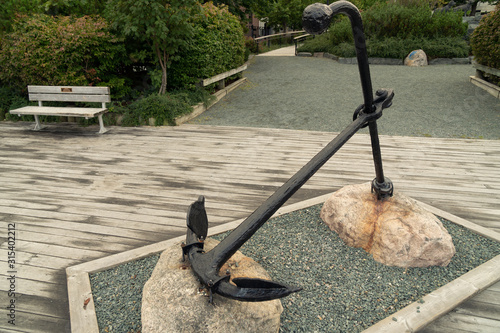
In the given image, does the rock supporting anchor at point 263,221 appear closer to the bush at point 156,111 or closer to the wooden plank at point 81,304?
the wooden plank at point 81,304

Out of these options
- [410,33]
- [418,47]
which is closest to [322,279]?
[418,47]

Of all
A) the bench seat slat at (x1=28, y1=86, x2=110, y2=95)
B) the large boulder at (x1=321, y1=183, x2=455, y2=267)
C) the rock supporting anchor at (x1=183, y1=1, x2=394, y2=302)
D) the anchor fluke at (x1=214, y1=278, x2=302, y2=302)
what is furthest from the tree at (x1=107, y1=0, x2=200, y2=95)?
the anchor fluke at (x1=214, y1=278, x2=302, y2=302)

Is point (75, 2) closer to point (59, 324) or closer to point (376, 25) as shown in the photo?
point (59, 324)

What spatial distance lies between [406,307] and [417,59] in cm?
1323

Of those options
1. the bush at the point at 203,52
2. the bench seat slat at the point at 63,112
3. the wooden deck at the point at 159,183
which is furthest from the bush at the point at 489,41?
the bench seat slat at the point at 63,112

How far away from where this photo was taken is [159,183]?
4.32 m

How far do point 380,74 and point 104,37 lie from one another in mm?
8774

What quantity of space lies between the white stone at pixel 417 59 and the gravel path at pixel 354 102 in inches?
16.6

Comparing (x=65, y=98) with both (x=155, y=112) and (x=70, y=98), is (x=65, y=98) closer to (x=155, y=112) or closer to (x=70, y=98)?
(x=70, y=98)

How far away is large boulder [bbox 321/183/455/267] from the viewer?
271 centimetres

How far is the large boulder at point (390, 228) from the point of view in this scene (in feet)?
8.89

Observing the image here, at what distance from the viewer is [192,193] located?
160 inches

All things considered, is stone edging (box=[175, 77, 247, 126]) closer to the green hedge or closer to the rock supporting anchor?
the rock supporting anchor

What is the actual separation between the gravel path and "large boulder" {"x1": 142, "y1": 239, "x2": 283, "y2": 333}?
5185mm
